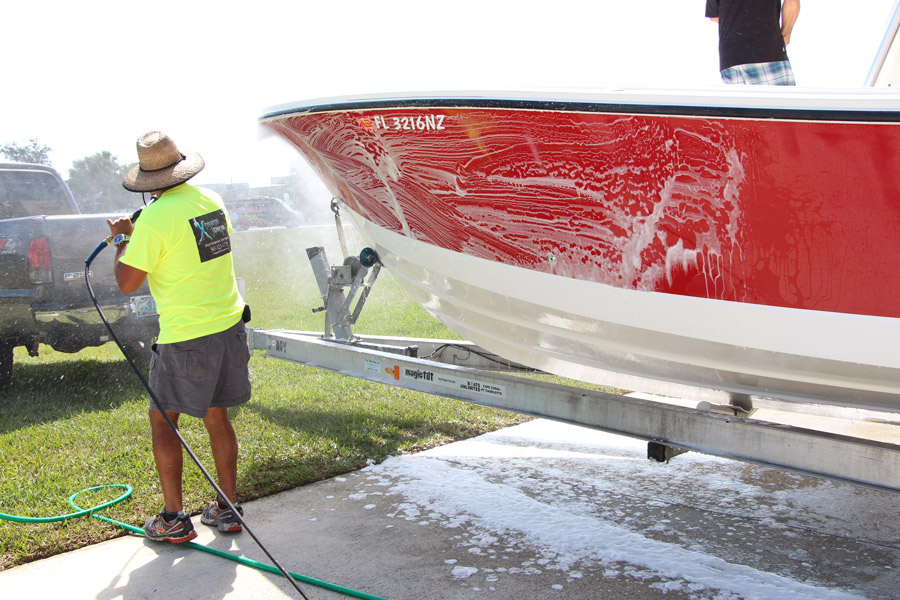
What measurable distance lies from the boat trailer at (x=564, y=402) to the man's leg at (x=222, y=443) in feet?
2.69

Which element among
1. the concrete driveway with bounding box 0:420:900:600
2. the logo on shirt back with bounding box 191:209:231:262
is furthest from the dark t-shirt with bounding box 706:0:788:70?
the logo on shirt back with bounding box 191:209:231:262

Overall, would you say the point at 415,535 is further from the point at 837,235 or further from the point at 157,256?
the point at 837,235

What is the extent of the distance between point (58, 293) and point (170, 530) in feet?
8.24

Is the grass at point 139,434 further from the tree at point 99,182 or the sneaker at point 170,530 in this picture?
the tree at point 99,182

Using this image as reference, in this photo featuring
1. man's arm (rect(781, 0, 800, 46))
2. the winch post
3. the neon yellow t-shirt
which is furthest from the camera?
the winch post

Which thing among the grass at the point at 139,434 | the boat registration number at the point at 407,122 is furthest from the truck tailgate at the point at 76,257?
the boat registration number at the point at 407,122

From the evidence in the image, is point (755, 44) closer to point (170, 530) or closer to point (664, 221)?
point (664, 221)

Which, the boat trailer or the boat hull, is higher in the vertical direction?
the boat hull

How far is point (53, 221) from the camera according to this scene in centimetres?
496

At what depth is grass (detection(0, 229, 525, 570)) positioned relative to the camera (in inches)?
133

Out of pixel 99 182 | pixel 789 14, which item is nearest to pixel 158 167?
pixel 789 14

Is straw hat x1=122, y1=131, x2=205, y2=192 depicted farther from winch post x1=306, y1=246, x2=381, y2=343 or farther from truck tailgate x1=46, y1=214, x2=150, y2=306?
truck tailgate x1=46, y1=214, x2=150, y2=306

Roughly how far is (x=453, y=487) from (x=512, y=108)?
1.87m

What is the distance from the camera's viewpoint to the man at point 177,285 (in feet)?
9.75
